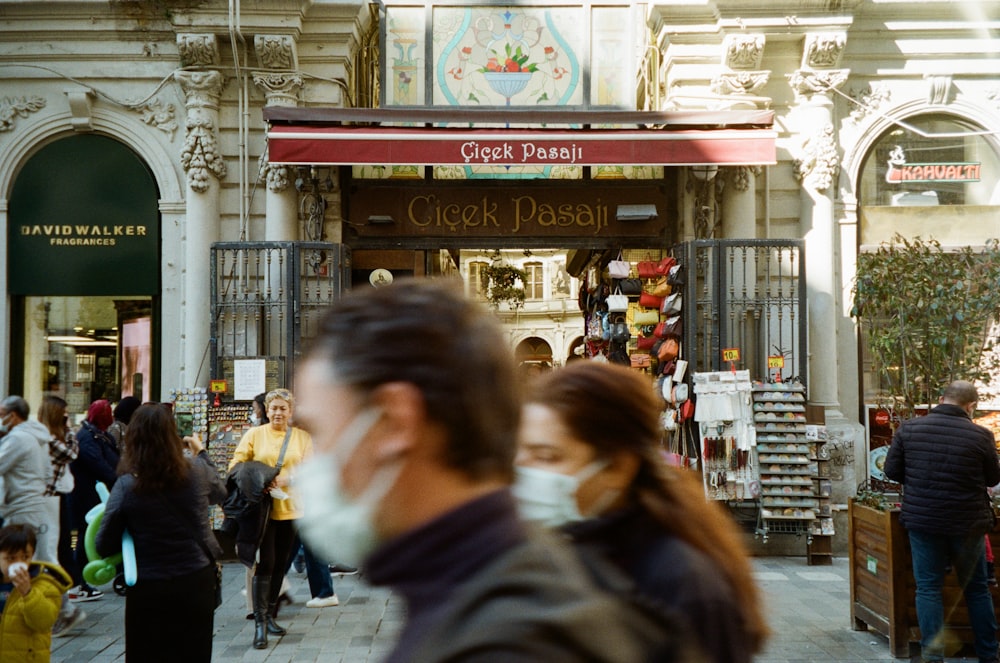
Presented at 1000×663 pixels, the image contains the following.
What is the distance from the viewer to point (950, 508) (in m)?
6.55

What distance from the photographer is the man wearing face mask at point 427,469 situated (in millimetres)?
1237

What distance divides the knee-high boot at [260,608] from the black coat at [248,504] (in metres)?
0.18

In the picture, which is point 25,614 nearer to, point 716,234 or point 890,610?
point 890,610

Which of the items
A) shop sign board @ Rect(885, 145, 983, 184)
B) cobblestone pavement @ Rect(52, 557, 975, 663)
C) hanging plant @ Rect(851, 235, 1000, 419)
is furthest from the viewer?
shop sign board @ Rect(885, 145, 983, 184)

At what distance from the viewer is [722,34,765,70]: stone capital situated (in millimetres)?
11766

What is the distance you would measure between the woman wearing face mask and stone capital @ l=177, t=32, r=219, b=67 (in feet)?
33.5

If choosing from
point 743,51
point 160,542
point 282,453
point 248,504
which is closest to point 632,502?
point 160,542

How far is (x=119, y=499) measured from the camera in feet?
17.0

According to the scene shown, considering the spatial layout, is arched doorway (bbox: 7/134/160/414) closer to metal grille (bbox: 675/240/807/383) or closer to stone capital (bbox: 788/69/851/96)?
metal grille (bbox: 675/240/807/383)

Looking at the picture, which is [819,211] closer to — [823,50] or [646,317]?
[823,50]

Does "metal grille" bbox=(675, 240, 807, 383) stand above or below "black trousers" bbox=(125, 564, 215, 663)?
above

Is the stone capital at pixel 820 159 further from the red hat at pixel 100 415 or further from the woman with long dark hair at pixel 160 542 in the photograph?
the woman with long dark hair at pixel 160 542

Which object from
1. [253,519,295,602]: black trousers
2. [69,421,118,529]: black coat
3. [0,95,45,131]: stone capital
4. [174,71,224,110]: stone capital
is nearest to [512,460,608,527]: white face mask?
[253,519,295,602]: black trousers

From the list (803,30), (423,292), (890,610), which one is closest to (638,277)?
(803,30)
